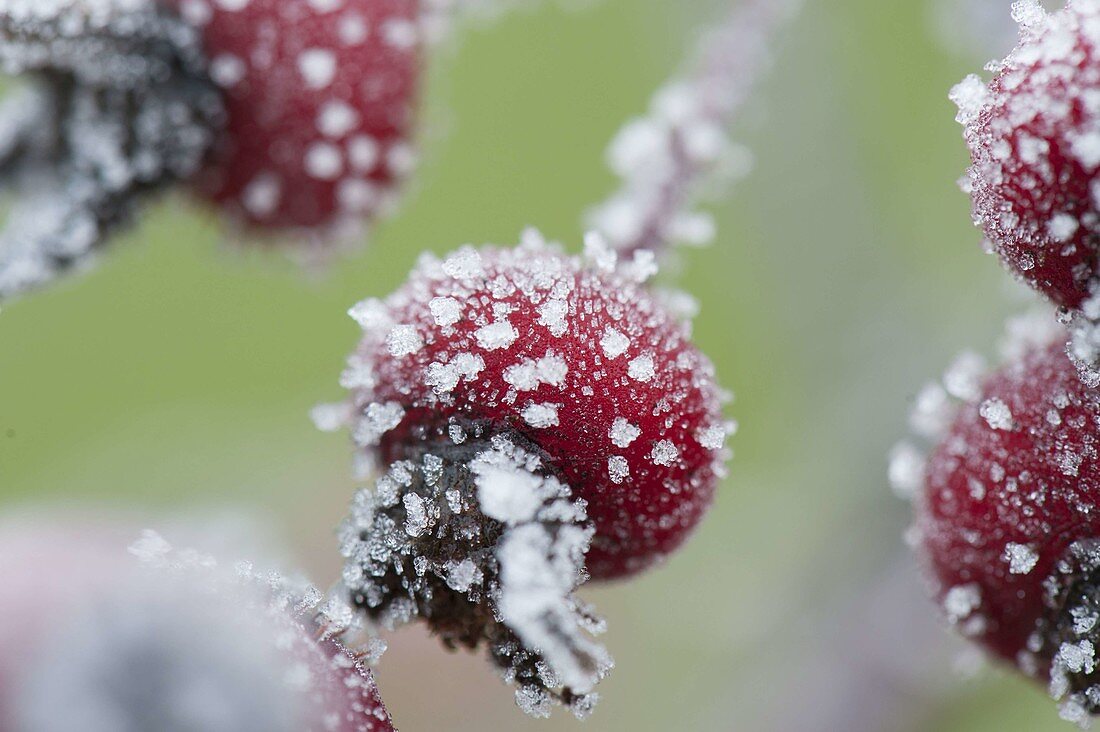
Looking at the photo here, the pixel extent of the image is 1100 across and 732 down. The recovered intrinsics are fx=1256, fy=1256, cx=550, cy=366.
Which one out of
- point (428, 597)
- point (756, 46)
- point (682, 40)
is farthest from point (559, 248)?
point (682, 40)

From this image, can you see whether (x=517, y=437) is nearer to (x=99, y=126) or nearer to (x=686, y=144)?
(x=686, y=144)

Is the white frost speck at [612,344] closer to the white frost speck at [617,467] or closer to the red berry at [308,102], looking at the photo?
the white frost speck at [617,467]

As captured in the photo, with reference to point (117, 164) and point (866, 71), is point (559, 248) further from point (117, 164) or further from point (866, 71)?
point (866, 71)

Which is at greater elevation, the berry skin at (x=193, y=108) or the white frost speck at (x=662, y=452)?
the berry skin at (x=193, y=108)

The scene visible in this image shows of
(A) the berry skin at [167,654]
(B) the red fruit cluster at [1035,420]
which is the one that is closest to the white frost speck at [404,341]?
(A) the berry skin at [167,654]

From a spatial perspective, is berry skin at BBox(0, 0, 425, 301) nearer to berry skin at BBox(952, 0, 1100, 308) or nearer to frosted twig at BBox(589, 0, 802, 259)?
frosted twig at BBox(589, 0, 802, 259)

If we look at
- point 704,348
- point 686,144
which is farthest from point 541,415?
point 686,144
